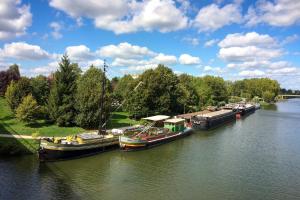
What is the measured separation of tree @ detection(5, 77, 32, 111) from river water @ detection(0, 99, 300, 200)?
24128 millimetres

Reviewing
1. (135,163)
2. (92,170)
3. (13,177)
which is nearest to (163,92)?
(135,163)

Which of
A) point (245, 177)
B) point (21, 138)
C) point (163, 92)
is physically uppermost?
point (163, 92)

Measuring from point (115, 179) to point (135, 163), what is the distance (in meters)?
6.89

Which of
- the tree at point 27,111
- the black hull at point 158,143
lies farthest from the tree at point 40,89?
the black hull at point 158,143

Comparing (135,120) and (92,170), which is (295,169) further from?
(135,120)

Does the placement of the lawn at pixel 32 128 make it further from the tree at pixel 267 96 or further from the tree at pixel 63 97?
the tree at pixel 267 96

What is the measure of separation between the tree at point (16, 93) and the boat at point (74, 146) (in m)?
21.5

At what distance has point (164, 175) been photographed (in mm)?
36125

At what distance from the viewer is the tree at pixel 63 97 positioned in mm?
54438

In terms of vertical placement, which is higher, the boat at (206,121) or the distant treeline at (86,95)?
the distant treeline at (86,95)

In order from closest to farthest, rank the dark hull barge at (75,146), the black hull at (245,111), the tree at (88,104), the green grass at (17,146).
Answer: the dark hull barge at (75,146) < the green grass at (17,146) < the tree at (88,104) < the black hull at (245,111)

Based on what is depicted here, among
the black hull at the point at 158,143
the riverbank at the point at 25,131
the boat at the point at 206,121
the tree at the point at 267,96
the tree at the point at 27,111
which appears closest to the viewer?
the riverbank at the point at 25,131

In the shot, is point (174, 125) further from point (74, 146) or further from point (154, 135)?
point (74, 146)

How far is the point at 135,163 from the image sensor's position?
40.8 meters
